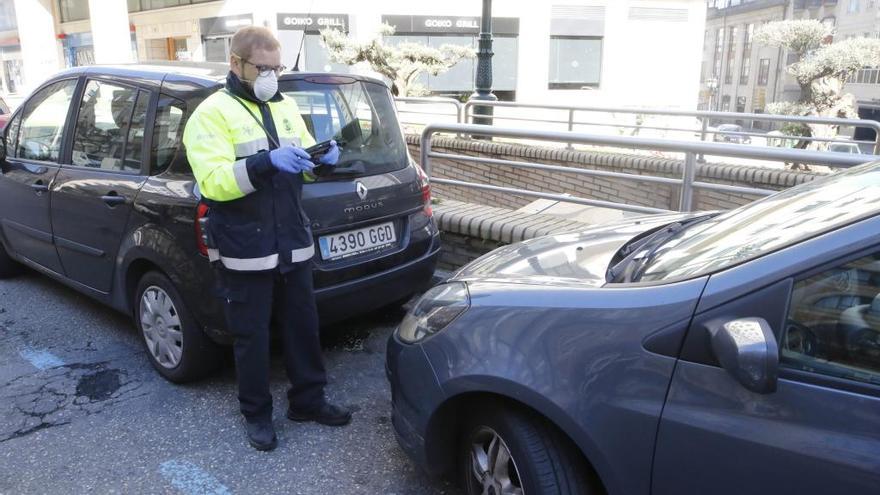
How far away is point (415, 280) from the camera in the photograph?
3.99 m

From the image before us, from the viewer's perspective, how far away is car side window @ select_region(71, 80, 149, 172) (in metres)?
3.66

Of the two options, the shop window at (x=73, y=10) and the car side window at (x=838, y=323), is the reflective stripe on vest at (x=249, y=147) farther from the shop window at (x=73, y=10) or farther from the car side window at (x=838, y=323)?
the shop window at (x=73, y=10)

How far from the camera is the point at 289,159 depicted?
265cm

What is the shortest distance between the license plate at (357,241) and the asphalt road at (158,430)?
713 mm

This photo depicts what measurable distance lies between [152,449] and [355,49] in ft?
62.9

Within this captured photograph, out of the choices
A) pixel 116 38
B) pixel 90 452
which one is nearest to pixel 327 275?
pixel 90 452

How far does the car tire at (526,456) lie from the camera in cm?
212

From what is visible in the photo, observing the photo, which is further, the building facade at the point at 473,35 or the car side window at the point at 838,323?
the building facade at the point at 473,35

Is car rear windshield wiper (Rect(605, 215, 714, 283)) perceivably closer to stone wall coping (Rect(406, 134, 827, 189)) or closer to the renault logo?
the renault logo

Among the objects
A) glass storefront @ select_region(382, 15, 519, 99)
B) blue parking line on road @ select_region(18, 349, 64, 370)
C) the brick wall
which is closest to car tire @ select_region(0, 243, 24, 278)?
blue parking line on road @ select_region(18, 349, 64, 370)

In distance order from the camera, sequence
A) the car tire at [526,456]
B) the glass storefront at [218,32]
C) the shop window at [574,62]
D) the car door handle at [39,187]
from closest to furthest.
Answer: the car tire at [526,456]
the car door handle at [39,187]
the glass storefront at [218,32]
the shop window at [574,62]

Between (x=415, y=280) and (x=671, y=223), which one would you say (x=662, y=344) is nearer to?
(x=671, y=223)

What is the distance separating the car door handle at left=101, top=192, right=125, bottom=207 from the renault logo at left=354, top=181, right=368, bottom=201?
48.1 inches

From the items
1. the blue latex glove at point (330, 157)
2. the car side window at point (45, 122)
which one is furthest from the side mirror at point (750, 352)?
the car side window at point (45, 122)
